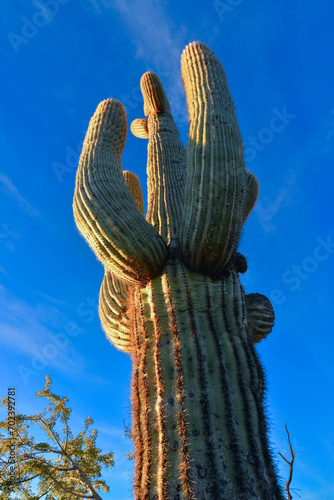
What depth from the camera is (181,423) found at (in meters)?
2.01

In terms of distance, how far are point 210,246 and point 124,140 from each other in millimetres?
1720

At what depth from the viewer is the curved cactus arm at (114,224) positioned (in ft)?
9.11

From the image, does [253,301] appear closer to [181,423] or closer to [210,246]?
[210,246]

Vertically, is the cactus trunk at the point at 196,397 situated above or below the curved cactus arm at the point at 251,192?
below

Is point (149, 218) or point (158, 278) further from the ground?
point (149, 218)

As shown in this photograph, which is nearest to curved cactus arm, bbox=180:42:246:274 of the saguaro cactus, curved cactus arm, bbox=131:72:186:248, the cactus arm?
the saguaro cactus

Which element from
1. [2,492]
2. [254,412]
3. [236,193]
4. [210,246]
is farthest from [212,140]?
[2,492]

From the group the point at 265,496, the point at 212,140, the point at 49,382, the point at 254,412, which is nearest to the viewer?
the point at 265,496

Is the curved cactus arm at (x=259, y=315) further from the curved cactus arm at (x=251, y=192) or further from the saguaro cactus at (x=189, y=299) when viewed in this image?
the curved cactus arm at (x=251, y=192)

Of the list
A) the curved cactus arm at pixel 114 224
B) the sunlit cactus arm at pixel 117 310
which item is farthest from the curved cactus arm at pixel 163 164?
the sunlit cactus arm at pixel 117 310

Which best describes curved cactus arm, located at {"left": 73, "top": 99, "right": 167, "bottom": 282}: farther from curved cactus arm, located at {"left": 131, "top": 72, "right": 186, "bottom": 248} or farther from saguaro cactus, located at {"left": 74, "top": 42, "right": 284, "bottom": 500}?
curved cactus arm, located at {"left": 131, "top": 72, "right": 186, "bottom": 248}

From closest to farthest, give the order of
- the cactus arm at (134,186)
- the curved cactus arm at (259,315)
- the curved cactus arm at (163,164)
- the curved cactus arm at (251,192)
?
the curved cactus arm at (259,315), the curved cactus arm at (163,164), the curved cactus arm at (251,192), the cactus arm at (134,186)

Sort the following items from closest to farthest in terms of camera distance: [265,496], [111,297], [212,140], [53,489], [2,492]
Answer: [265,496] < [212,140] < [111,297] < [2,492] < [53,489]

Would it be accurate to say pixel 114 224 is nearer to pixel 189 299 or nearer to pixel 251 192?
pixel 189 299
